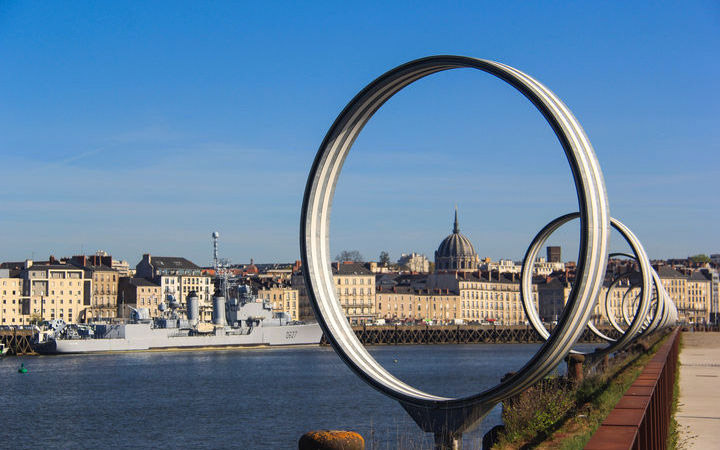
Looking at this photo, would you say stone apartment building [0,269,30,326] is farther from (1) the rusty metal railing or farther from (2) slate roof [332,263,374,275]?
(1) the rusty metal railing

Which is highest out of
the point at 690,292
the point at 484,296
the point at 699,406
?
the point at 699,406

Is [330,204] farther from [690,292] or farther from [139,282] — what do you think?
[690,292]

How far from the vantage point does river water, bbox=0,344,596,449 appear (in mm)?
28438

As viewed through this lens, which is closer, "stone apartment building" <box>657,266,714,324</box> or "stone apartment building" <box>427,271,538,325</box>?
"stone apartment building" <box>427,271,538,325</box>

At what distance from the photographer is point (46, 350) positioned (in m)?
86.8

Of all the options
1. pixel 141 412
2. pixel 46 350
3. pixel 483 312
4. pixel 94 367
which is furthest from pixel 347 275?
pixel 141 412

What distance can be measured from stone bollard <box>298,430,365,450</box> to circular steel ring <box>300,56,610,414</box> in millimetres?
3525

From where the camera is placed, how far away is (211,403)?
39.1 meters

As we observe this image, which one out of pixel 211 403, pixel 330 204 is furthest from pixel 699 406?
pixel 211 403

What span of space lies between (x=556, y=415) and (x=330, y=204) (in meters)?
4.93

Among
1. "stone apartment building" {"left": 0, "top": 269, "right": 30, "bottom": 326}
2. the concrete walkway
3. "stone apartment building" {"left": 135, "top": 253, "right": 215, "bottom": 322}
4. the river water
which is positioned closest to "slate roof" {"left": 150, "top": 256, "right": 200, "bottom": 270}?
"stone apartment building" {"left": 135, "top": 253, "right": 215, "bottom": 322}

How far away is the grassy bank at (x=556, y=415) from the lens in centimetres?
1387

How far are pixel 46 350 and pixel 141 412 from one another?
179ft

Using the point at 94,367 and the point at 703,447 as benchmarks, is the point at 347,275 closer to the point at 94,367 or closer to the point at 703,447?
the point at 94,367
